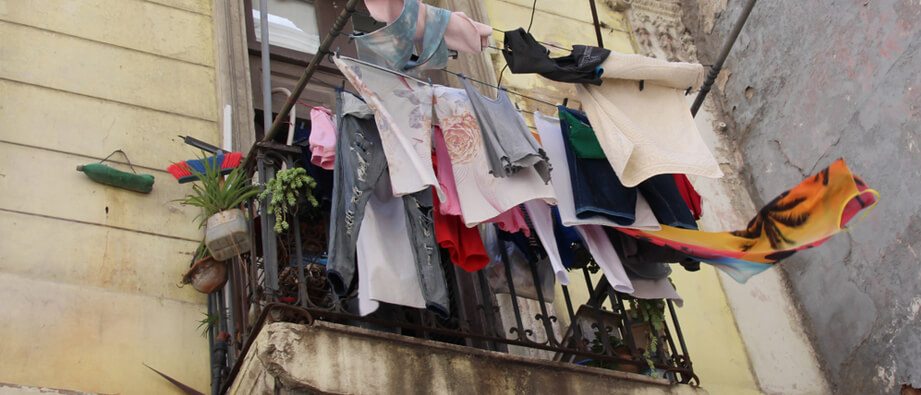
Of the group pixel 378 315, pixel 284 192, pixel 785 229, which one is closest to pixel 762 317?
pixel 785 229

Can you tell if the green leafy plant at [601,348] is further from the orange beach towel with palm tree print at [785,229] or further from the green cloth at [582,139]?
the green cloth at [582,139]

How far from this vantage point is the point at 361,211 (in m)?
4.48

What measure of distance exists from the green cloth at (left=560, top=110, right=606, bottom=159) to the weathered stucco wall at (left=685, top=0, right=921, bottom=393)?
214cm

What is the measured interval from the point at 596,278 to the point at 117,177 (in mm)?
3095

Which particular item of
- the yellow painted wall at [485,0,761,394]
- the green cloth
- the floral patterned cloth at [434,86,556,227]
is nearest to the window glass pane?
the yellow painted wall at [485,0,761,394]

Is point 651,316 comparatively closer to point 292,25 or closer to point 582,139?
point 582,139

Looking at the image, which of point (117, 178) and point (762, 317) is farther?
point (762, 317)

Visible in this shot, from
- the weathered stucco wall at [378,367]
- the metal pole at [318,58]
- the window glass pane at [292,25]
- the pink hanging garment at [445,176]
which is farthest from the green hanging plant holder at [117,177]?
the window glass pane at [292,25]

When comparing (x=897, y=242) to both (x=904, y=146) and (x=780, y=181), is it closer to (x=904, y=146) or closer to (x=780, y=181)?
(x=904, y=146)

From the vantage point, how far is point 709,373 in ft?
19.8

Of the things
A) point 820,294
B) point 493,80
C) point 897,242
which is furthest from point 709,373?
point 493,80

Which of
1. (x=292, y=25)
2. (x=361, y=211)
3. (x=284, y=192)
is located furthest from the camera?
(x=292, y=25)

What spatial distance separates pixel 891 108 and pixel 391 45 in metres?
3.40

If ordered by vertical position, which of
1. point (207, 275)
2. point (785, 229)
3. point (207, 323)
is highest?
point (207, 275)
